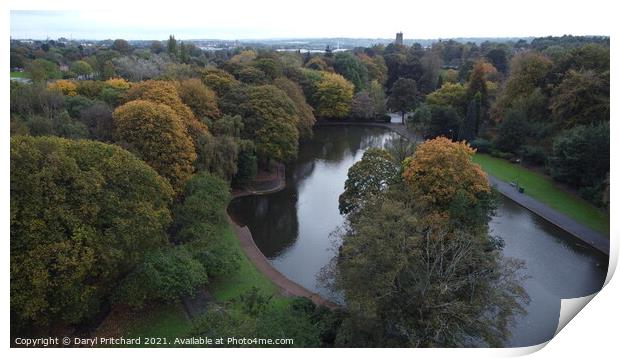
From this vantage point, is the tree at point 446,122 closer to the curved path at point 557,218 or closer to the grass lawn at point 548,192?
the grass lawn at point 548,192

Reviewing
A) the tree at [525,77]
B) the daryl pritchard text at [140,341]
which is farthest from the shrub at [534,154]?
the daryl pritchard text at [140,341]

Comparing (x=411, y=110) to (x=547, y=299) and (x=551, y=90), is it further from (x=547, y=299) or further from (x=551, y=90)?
(x=547, y=299)

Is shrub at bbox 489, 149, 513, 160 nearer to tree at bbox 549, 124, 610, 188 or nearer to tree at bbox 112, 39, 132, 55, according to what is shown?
tree at bbox 549, 124, 610, 188

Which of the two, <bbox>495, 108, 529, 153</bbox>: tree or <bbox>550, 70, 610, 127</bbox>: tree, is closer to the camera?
<bbox>550, 70, 610, 127</bbox>: tree

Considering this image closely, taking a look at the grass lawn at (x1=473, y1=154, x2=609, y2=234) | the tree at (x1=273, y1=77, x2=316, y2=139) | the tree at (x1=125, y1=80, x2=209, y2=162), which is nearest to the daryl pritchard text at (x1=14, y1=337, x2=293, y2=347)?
the tree at (x1=125, y1=80, x2=209, y2=162)

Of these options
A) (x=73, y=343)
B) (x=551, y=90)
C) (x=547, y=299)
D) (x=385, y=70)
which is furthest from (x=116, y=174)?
(x=385, y=70)

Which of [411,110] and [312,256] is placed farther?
[411,110]

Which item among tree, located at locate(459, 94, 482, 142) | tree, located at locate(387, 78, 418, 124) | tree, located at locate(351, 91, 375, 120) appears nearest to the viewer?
Answer: tree, located at locate(459, 94, 482, 142)

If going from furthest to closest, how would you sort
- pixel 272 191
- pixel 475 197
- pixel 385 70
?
pixel 385 70
pixel 272 191
pixel 475 197
